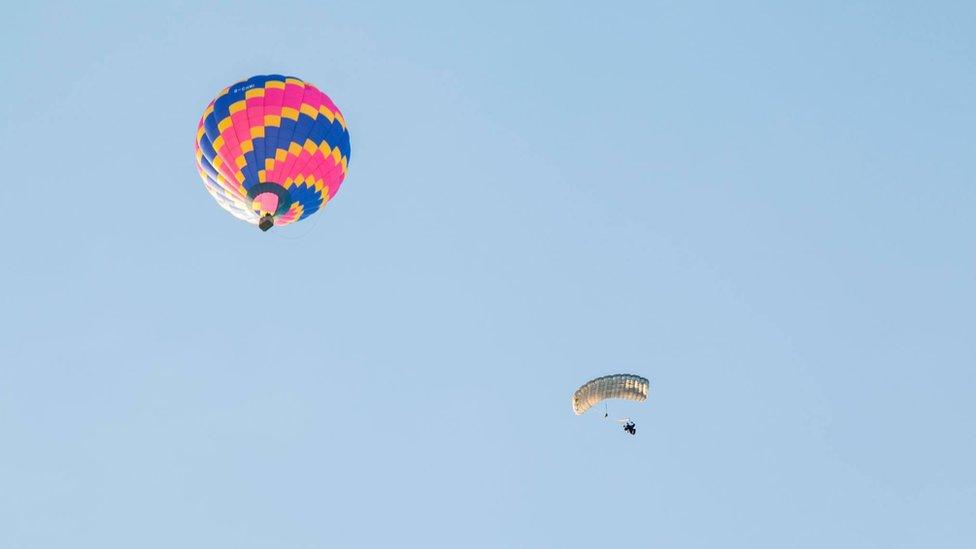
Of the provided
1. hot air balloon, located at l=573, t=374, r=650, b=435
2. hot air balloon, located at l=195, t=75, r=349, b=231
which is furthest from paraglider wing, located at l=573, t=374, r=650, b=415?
hot air balloon, located at l=195, t=75, r=349, b=231

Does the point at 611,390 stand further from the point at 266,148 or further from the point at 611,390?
the point at 266,148

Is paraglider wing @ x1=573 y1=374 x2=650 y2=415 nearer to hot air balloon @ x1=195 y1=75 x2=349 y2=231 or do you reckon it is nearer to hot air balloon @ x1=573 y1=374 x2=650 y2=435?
hot air balloon @ x1=573 y1=374 x2=650 y2=435

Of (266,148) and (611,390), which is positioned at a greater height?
(266,148)

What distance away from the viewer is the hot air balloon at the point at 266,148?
252 ft

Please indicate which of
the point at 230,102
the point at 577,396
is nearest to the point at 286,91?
the point at 230,102

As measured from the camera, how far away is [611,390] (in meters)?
77.6

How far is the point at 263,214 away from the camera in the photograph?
7694 cm

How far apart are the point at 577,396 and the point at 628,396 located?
179 cm

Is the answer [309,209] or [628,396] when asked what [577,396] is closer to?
[628,396]

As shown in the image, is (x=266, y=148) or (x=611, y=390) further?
(x=611, y=390)

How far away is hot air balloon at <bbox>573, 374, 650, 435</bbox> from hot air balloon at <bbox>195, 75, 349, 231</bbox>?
11783mm

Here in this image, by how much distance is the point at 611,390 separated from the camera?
77.6m

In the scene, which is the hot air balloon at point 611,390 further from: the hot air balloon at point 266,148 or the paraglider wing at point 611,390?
the hot air balloon at point 266,148

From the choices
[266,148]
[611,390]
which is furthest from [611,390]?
[266,148]
